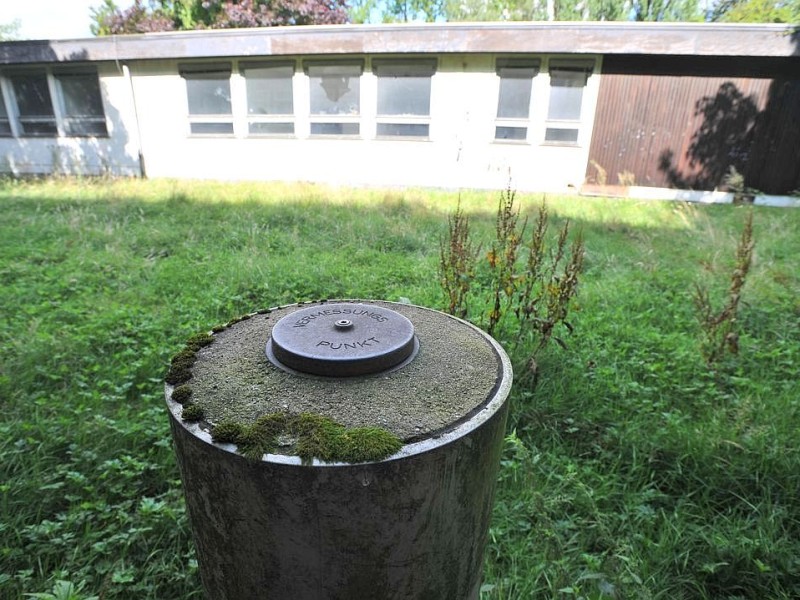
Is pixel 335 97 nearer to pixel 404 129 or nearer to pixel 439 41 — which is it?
pixel 404 129

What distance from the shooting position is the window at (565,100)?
10437 mm

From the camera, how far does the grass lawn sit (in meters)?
2.06

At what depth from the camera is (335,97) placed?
451 inches

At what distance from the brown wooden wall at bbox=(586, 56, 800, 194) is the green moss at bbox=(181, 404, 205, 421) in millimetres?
11074

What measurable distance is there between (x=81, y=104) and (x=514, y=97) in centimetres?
1167

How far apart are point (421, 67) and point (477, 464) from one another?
11237mm

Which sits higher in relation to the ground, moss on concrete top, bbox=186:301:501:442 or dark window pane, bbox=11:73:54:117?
dark window pane, bbox=11:73:54:117

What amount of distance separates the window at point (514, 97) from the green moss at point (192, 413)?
10.9 metres

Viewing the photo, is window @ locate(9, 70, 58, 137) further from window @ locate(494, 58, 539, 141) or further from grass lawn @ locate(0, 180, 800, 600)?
window @ locate(494, 58, 539, 141)

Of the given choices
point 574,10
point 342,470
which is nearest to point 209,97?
point 342,470

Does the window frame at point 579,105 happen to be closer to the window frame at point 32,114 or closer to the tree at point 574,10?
the window frame at point 32,114

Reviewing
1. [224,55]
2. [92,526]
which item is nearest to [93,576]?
[92,526]

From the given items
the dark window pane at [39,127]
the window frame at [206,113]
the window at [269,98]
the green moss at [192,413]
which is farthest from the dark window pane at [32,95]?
the green moss at [192,413]

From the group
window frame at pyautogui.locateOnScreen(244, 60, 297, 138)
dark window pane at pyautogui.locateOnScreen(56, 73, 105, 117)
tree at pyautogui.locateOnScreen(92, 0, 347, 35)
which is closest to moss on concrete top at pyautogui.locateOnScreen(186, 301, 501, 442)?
window frame at pyautogui.locateOnScreen(244, 60, 297, 138)
